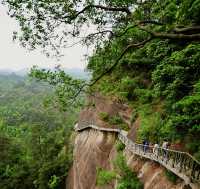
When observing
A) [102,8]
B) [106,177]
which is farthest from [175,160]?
[102,8]

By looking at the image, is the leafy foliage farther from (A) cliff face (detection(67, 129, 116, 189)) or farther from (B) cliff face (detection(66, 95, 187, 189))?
(A) cliff face (detection(67, 129, 116, 189))

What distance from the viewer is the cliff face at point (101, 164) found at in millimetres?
14000

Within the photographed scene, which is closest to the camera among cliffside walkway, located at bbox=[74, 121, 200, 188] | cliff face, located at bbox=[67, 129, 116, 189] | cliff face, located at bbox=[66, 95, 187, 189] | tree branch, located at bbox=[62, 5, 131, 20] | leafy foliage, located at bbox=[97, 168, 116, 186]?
tree branch, located at bbox=[62, 5, 131, 20]

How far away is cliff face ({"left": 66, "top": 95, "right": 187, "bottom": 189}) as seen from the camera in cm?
1400

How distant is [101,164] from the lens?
76.7 feet

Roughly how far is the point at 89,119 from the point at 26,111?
358ft

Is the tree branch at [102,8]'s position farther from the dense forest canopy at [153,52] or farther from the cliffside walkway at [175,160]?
the cliffside walkway at [175,160]

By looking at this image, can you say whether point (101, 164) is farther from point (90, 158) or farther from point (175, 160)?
point (175, 160)

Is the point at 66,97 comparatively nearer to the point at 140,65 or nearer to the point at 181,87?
the point at 181,87

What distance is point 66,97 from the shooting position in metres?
10.1

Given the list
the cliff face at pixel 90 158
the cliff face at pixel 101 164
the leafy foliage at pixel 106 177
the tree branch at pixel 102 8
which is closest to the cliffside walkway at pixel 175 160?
the cliff face at pixel 101 164

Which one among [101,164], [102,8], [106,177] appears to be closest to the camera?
[102,8]

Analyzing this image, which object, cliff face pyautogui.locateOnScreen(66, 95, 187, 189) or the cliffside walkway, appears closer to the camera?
the cliffside walkway

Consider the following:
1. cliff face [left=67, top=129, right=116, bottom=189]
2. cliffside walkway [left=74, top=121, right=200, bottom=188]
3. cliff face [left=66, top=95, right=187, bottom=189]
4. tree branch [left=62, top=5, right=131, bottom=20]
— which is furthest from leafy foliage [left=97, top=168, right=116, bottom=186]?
tree branch [left=62, top=5, right=131, bottom=20]
